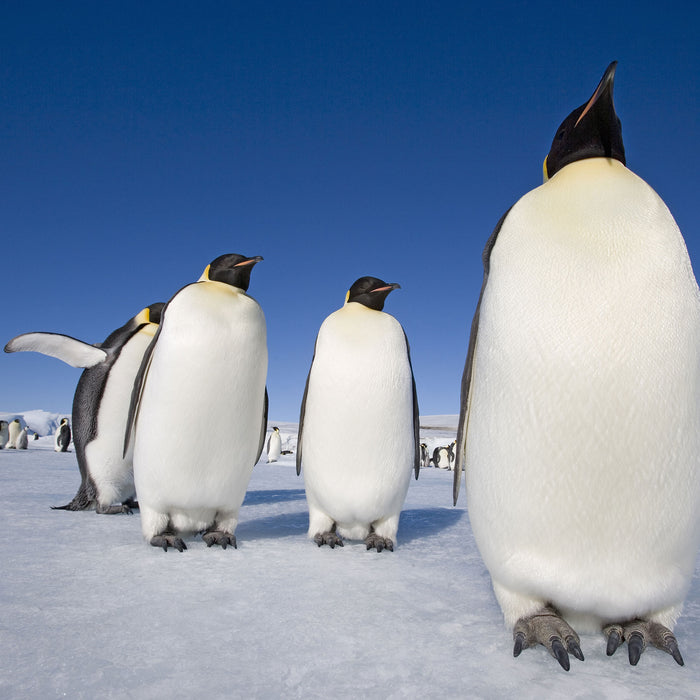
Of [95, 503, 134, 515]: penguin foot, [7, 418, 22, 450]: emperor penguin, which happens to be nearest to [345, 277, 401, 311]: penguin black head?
→ [95, 503, 134, 515]: penguin foot

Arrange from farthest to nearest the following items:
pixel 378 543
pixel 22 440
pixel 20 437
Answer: pixel 22 440, pixel 20 437, pixel 378 543

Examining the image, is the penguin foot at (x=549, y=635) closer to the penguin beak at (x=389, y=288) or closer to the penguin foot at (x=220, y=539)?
the penguin foot at (x=220, y=539)

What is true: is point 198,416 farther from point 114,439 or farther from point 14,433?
point 14,433

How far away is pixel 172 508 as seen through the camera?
10.0 feet

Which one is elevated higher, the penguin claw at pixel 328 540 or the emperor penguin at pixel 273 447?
the penguin claw at pixel 328 540

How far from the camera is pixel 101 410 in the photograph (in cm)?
444

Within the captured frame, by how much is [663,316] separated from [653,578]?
27.1 inches

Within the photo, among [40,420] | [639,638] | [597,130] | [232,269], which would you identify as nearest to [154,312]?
[232,269]

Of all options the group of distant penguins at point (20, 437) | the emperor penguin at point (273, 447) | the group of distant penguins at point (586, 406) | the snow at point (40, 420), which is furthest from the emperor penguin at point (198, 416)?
the snow at point (40, 420)

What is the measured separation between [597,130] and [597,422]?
100 cm

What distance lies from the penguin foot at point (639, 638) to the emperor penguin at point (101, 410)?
3.72 metres

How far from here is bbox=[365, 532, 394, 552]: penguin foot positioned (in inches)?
120

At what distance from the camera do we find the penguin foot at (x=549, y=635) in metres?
1.37

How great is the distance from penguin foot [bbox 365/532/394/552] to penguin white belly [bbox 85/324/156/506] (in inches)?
88.0
